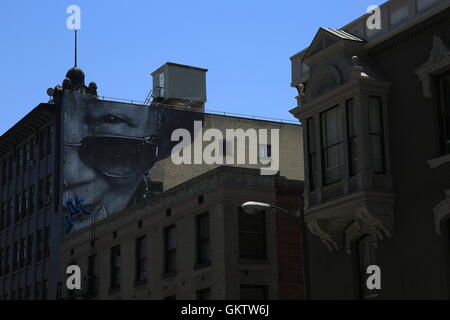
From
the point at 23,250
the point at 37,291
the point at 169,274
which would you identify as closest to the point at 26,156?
the point at 23,250

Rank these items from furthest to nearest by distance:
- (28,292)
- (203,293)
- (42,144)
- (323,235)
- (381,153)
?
(42,144) < (28,292) < (203,293) < (323,235) < (381,153)

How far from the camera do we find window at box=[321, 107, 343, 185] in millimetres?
27906

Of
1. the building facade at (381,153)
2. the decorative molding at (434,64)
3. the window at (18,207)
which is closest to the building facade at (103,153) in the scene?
the window at (18,207)

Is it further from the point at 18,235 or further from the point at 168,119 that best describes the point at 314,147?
the point at 18,235

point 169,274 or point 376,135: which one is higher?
point 376,135

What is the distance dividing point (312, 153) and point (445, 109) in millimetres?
5415

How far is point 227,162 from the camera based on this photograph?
57125 mm

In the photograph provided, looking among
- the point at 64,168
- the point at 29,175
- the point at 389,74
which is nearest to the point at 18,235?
the point at 29,175

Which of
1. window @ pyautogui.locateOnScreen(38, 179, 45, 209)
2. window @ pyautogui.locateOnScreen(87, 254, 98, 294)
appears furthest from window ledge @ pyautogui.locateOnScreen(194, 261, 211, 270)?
window @ pyautogui.locateOnScreen(38, 179, 45, 209)

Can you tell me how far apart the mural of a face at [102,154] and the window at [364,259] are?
28677 mm

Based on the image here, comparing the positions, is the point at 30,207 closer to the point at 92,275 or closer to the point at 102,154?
the point at 102,154

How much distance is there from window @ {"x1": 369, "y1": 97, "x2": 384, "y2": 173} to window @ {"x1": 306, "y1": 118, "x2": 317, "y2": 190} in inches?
97.3

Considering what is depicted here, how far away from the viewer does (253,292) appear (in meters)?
36.2
